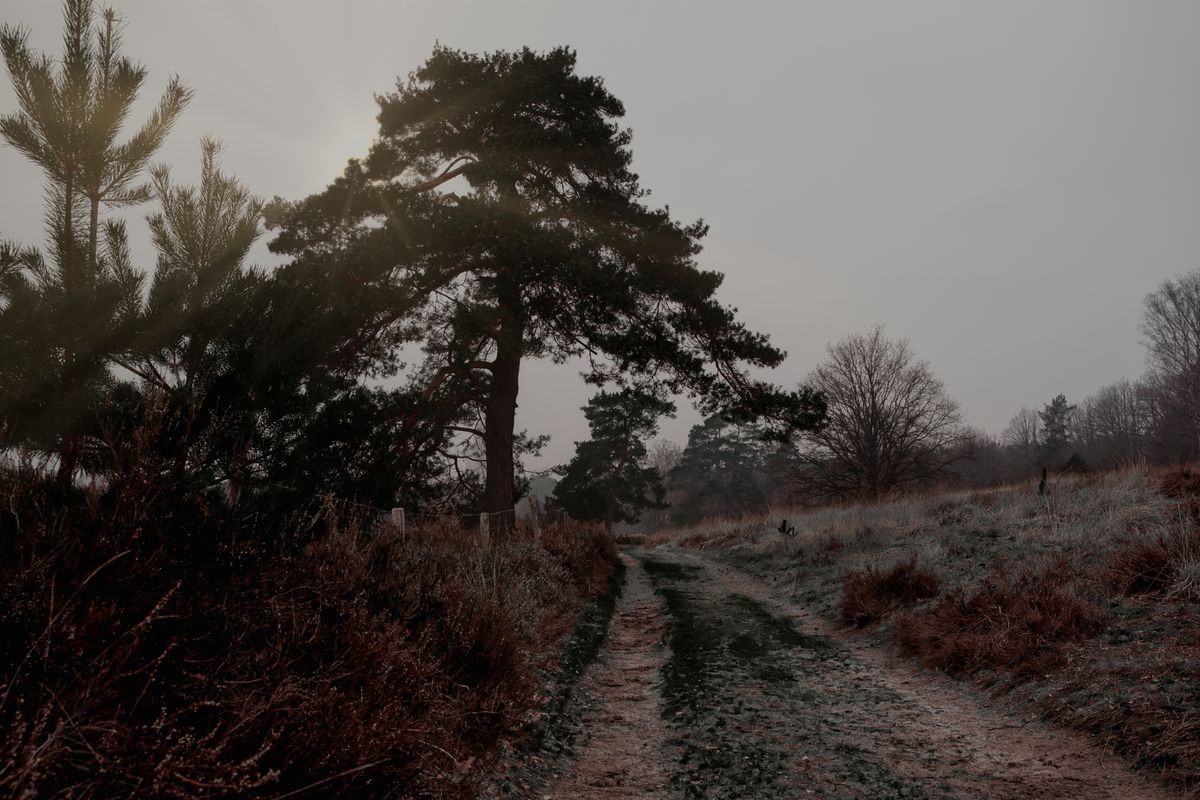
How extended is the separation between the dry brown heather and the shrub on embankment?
13.7 ft

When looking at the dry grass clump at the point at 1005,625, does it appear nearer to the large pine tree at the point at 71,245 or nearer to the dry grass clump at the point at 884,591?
the dry grass clump at the point at 884,591

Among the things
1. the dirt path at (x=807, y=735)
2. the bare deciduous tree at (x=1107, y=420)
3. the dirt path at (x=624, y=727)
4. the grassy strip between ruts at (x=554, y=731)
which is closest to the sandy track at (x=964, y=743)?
the dirt path at (x=807, y=735)

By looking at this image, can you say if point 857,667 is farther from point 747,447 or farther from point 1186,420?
point 747,447

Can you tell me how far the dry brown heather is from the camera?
417 centimetres

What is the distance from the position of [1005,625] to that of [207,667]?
6.62 meters

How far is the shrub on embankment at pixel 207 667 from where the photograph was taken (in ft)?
5.95

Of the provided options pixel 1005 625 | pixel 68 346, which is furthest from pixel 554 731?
Result: pixel 68 346

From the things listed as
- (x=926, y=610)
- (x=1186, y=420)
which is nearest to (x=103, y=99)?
(x=926, y=610)

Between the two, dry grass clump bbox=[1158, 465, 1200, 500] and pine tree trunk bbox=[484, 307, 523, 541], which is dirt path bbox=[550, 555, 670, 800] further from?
dry grass clump bbox=[1158, 465, 1200, 500]

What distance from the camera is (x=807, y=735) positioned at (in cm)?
467

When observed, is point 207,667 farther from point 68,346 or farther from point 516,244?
point 516,244

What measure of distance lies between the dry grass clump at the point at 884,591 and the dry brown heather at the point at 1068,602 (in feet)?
0.07

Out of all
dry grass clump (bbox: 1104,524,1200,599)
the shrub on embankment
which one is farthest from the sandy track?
the shrub on embankment

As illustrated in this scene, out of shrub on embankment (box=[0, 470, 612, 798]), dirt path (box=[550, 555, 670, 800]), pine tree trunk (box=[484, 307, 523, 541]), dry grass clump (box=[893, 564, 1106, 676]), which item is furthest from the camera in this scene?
pine tree trunk (box=[484, 307, 523, 541])
